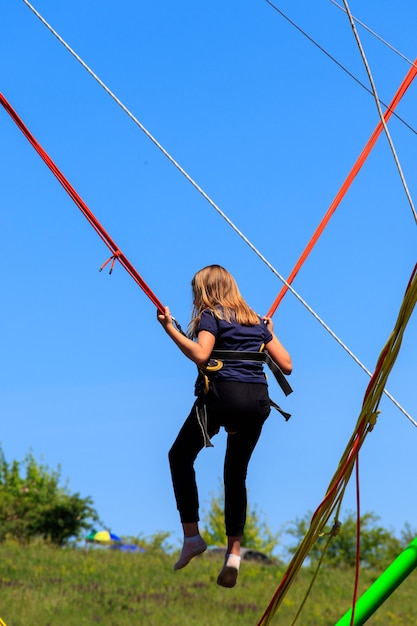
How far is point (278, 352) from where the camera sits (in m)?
5.76

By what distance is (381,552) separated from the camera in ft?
87.0

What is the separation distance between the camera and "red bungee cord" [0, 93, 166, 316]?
18.3 ft

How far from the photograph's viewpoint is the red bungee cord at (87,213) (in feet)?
18.3

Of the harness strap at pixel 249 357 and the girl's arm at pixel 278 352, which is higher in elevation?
the girl's arm at pixel 278 352

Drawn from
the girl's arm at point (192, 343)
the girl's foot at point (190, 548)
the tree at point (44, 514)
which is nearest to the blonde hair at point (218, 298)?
the girl's arm at point (192, 343)

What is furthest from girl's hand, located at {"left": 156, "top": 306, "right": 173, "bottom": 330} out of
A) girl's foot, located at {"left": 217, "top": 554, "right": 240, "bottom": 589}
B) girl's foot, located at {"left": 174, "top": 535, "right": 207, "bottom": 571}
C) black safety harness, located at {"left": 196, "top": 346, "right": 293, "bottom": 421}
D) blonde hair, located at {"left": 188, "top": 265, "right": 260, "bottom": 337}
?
girl's foot, located at {"left": 217, "top": 554, "right": 240, "bottom": 589}

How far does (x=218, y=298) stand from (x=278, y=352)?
0.46 m

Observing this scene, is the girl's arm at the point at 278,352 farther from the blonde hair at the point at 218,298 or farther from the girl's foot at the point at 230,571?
the girl's foot at the point at 230,571

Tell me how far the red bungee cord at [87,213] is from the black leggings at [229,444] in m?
0.58

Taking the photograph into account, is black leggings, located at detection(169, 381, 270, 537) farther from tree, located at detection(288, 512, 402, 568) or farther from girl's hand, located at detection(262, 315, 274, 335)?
tree, located at detection(288, 512, 402, 568)

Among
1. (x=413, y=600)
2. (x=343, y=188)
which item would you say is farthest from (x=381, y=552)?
(x=343, y=188)

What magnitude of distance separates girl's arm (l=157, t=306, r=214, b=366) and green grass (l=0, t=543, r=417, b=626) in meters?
11.1

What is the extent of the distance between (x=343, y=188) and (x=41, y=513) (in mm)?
18389

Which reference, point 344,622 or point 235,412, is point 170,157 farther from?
point 344,622
